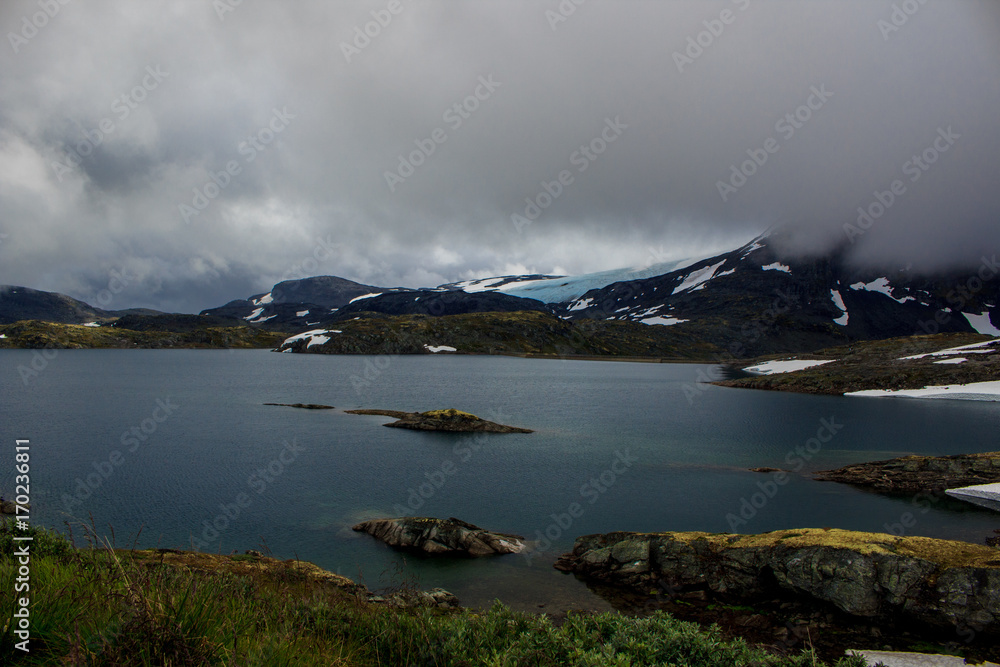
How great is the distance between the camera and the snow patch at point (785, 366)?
134 meters

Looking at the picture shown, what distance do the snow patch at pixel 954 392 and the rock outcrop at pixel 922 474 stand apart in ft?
212

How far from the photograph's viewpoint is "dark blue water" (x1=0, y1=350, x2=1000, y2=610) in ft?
85.5

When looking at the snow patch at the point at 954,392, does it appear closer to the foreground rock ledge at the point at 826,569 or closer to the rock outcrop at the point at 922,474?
the rock outcrop at the point at 922,474

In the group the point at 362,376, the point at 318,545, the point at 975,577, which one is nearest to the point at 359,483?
the point at 318,545

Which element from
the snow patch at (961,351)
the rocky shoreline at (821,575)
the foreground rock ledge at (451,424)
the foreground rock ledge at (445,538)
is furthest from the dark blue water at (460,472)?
the snow patch at (961,351)

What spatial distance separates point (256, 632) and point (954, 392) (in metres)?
119

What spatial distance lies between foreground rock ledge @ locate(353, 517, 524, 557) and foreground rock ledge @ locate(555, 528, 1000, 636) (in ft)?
10.5

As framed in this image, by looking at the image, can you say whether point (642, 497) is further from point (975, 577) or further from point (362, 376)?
point (362, 376)

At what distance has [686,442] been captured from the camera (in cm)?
5194

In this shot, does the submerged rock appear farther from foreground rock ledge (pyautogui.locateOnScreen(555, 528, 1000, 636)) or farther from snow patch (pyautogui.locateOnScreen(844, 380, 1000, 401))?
snow patch (pyautogui.locateOnScreen(844, 380, 1000, 401))

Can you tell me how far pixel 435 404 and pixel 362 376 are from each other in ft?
167

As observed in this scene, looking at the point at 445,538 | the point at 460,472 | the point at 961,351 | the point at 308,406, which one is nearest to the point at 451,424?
the point at 460,472

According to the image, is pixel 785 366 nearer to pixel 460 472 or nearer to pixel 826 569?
pixel 460 472

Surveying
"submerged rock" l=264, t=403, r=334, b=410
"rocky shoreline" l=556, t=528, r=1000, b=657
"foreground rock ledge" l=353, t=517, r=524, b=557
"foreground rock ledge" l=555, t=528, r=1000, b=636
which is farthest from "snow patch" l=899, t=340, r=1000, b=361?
"foreground rock ledge" l=353, t=517, r=524, b=557
